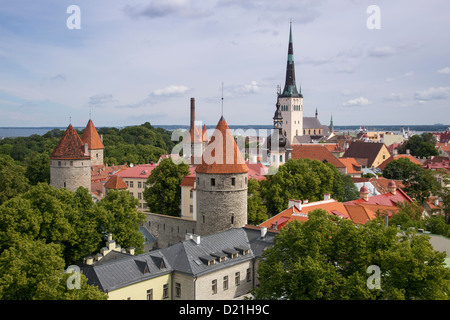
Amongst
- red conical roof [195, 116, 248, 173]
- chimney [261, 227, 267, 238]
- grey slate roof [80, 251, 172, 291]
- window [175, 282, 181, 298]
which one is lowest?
window [175, 282, 181, 298]

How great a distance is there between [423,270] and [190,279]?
10.9 meters

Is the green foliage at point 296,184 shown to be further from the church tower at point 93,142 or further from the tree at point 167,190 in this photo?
the church tower at point 93,142

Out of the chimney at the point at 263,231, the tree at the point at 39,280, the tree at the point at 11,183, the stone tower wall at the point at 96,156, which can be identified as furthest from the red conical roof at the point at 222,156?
Result: the stone tower wall at the point at 96,156

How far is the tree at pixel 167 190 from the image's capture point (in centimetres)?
3922

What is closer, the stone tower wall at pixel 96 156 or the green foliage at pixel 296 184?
the green foliage at pixel 296 184

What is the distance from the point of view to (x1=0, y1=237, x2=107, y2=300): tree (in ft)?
53.2

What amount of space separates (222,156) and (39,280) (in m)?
14.6

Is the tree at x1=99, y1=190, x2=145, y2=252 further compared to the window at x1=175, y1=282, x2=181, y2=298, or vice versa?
the tree at x1=99, y1=190, x2=145, y2=252

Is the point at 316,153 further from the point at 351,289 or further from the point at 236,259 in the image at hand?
the point at 351,289

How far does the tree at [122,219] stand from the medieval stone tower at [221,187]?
151 inches

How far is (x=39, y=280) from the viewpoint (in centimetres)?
1691

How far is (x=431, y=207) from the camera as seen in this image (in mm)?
45719

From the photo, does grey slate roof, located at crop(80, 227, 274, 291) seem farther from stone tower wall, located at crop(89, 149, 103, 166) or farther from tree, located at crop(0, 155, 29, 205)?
stone tower wall, located at crop(89, 149, 103, 166)

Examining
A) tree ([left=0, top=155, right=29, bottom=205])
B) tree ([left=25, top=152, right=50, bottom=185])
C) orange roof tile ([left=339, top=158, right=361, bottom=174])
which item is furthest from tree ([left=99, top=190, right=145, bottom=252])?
orange roof tile ([left=339, top=158, right=361, bottom=174])
